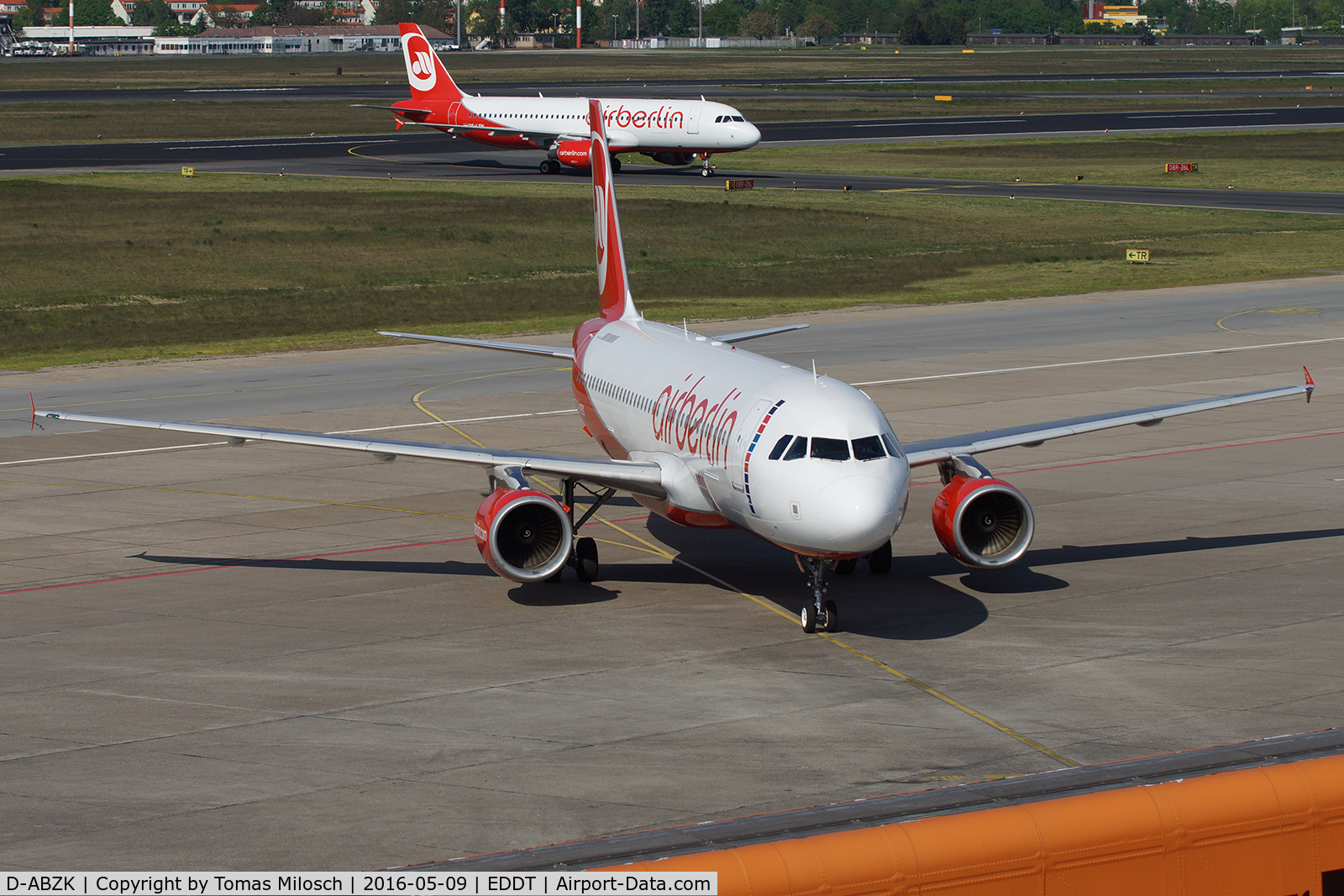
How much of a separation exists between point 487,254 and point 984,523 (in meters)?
56.4

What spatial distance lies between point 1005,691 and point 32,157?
120 metres

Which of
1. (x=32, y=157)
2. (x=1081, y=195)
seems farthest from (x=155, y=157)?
(x=1081, y=195)

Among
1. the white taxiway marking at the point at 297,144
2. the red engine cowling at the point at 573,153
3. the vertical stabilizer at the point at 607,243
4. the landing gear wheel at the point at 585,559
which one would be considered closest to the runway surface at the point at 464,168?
the white taxiway marking at the point at 297,144

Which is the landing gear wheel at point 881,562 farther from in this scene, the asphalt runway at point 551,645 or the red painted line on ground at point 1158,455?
the red painted line on ground at point 1158,455

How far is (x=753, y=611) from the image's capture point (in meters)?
26.4

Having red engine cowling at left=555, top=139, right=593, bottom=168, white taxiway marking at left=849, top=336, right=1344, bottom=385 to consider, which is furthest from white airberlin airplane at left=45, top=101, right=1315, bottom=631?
red engine cowling at left=555, top=139, right=593, bottom=168

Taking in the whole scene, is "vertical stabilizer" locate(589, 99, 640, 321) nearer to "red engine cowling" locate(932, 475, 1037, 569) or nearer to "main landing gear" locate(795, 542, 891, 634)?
"red engine cowling" locate(932, 475, 1037, 569)

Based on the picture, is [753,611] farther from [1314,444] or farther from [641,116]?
[641,116]

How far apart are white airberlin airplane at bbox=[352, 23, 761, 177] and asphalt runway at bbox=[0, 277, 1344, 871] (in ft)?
241

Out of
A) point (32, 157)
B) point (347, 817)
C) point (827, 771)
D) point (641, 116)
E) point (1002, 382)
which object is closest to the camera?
point (347, 817)

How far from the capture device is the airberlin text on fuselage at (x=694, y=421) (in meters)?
25.7

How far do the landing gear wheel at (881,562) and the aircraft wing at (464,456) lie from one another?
14.0 feet

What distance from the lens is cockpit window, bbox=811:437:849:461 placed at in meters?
23.3

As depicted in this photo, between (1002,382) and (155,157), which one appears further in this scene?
(155,157)
